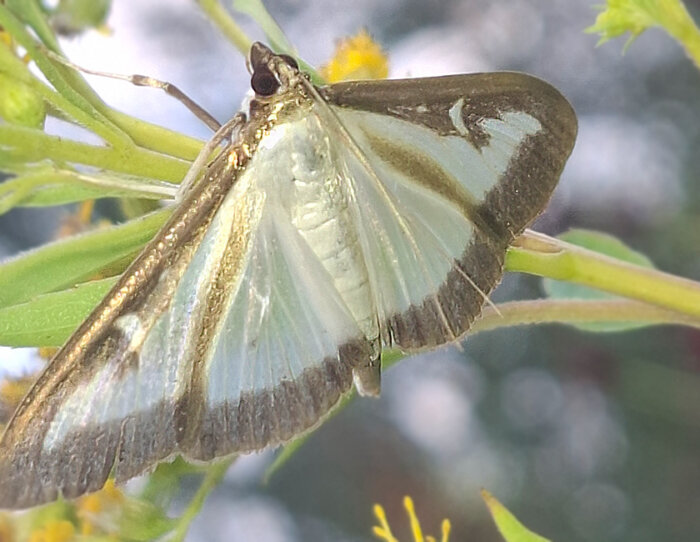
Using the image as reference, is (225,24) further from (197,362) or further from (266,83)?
(197,362)

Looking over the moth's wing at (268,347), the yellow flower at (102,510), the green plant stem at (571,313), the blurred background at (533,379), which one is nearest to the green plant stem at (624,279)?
the green plant stem at (571,313)

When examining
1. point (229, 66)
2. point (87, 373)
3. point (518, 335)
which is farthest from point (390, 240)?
point (518, 335)

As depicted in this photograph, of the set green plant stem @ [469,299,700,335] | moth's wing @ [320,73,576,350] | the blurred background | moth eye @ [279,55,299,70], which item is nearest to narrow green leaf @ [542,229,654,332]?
green plant stem @ [469,299,700,335]

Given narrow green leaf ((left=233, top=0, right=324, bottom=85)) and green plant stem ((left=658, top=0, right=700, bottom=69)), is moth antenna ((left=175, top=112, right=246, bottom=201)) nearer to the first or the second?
narrow green leaf ((left=233, top=0, right=324, bottom=85))

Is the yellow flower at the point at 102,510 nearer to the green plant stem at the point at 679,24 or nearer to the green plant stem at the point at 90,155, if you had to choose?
the green plant stem at the point at 90,155

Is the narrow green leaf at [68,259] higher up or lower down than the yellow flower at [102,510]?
higher up

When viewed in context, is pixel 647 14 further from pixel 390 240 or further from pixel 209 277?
pixel 209 277
